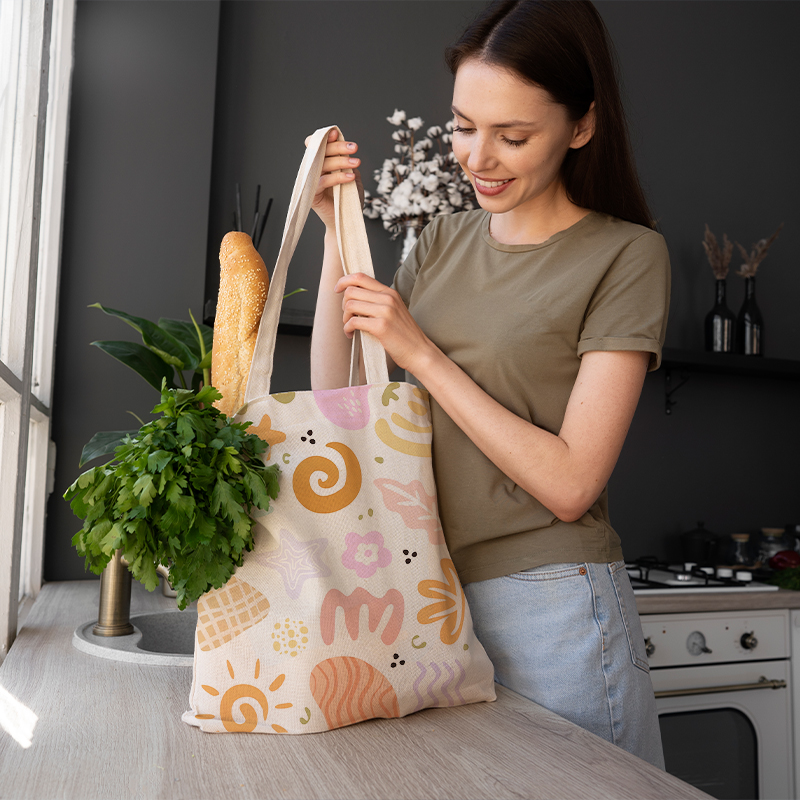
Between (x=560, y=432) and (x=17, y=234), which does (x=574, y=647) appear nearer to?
(x=560, y=432)

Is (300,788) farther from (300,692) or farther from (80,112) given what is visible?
(80,112)

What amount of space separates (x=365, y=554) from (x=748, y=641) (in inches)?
63.0

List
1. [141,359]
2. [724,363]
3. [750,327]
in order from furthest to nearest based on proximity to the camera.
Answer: [750,327]
[724,363]
[141,359]

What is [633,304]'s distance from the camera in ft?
2.47

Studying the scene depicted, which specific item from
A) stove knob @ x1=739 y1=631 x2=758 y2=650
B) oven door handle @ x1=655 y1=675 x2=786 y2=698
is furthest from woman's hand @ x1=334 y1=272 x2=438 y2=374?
stove knob @ x1=739 y1=631 x2=758 y2=650

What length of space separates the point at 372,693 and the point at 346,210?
0.47m

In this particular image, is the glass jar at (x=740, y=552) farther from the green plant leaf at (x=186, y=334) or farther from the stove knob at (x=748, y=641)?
the green plant leaf at (x=186, y=334)

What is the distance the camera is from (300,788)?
1.65ft

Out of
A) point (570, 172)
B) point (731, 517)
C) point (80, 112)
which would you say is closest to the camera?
point (570, 172)

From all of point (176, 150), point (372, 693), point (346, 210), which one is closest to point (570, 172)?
point (346, 210)

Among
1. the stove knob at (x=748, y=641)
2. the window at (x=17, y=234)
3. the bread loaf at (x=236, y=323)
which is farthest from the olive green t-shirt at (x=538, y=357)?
the stove knob at (x=748, y=641)

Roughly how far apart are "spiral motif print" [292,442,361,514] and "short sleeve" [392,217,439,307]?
14.4 inches

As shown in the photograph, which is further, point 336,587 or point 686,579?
point 686,579

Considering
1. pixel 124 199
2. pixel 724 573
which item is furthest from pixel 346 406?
pixel 724 573
